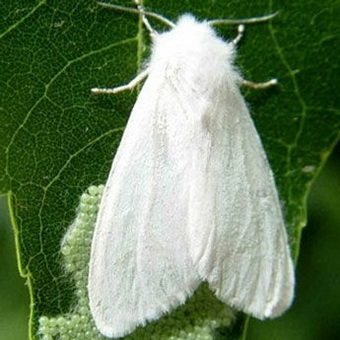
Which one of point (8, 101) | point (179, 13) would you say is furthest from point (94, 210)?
point (179, 13)

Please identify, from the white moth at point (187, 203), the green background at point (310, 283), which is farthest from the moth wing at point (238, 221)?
the green background at point (310, 283)

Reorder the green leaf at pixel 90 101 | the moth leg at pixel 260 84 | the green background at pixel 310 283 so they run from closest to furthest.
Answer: the green leaf at pixel 90 101 < the moth leg at pixel 260 84 < the green background at pixel 310 283

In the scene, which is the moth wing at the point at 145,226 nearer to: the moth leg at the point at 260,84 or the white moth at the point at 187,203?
the white moth at the point at 187,203

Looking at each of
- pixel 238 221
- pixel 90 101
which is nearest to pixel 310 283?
pixel 238 221

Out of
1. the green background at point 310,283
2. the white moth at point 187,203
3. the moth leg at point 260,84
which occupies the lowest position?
the green background at point 310,283

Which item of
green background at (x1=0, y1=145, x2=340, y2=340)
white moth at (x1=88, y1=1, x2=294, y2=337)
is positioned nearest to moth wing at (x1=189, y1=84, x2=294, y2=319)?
white moth at (x1=88, y1=1, x2=294, y2=337)

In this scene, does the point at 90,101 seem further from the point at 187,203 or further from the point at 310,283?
the point at 310,283
